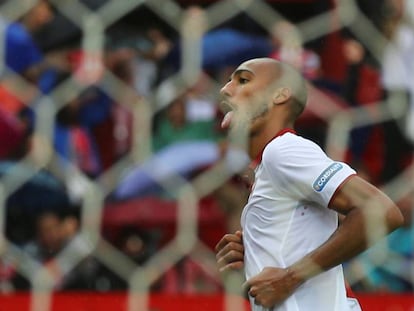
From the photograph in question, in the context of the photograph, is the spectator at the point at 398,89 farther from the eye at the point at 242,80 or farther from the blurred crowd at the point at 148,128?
the eye at the point at 242,80

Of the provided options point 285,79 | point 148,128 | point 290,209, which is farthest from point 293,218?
point 148,128

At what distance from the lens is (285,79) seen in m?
0.95

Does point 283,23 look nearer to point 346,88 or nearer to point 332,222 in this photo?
point 346,88

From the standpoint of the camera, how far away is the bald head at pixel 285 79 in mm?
947

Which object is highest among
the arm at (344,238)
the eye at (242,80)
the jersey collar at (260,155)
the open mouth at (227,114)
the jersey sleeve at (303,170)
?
the eye at (242,80)

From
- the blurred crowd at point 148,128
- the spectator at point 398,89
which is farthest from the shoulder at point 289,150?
the spectator at point 398,89

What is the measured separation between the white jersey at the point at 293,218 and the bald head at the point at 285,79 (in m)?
0.03

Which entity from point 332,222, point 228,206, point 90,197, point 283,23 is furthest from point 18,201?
point 332,222

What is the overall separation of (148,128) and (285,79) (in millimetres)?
467

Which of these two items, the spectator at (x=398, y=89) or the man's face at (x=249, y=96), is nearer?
the man's face at (x=249, y=96)

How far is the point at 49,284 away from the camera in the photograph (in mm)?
1280

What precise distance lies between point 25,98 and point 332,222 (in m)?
0.53

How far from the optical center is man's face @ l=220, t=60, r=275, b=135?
94 cm

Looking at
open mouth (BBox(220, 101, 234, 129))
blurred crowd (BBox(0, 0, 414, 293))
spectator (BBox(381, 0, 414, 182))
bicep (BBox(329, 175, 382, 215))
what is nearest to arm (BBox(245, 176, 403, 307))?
bicep (BBox(329, 175, 382, 215))
